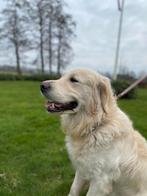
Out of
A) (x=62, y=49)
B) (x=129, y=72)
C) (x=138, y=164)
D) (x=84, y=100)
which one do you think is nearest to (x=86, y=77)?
(x=84, y=100)

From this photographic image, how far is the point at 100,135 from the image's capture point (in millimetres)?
3766

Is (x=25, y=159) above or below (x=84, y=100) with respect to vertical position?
below

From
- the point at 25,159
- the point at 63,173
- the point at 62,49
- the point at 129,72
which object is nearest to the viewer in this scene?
the point at 63,173

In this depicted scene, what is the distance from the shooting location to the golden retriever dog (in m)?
3.68

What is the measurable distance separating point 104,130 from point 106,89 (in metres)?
0.40

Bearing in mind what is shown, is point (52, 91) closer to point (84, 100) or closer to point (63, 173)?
point (84, 100)

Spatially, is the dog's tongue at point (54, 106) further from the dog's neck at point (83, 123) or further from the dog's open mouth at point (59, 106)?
the dog's neck at point (83, 123)

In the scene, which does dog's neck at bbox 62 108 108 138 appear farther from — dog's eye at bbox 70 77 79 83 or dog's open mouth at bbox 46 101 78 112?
dog's eye at bbox 70 77 79 83

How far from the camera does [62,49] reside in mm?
34906

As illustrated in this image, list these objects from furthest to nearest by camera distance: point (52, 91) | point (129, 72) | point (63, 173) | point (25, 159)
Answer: point (129, 72)
point (25, 159)
point (63, 173)
point (52, 91)

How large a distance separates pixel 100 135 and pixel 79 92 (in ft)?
1.50

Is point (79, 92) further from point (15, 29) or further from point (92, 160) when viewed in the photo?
point (15, 29)

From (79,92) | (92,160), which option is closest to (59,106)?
(79,92)

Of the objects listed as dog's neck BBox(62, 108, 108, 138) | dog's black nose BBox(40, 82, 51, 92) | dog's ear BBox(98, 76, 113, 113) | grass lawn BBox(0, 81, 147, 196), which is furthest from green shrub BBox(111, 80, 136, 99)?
dog's black nose BBox(40, 82, 51, 92)
